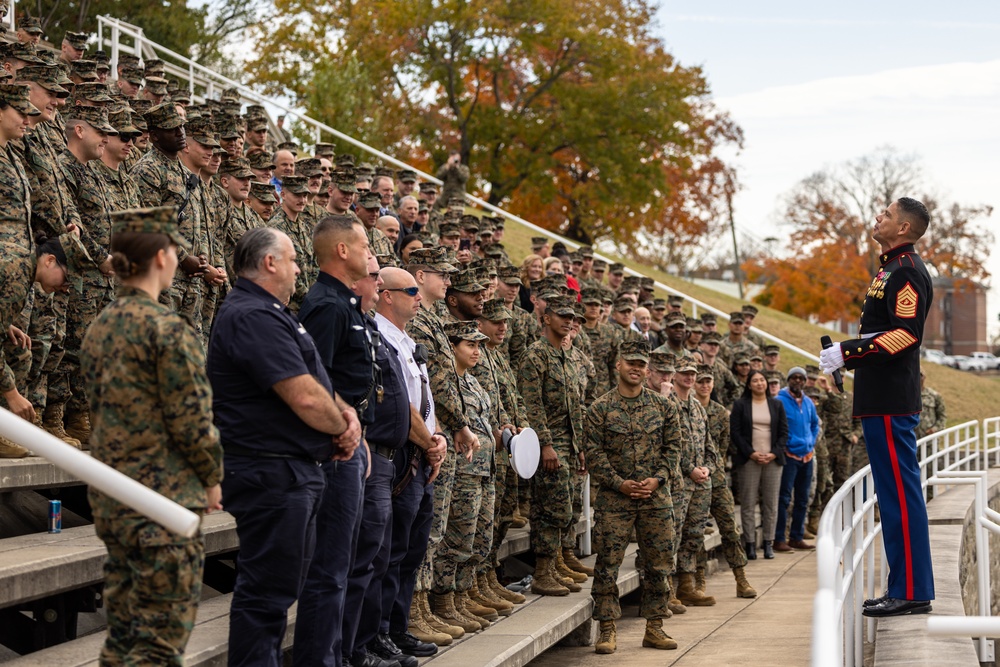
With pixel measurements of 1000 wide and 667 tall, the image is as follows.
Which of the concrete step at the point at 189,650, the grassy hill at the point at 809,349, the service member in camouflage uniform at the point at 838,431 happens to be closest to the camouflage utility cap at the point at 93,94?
the concrete step at the point at 189,650

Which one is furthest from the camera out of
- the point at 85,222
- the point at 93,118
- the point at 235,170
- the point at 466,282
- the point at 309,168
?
the point at 309,168

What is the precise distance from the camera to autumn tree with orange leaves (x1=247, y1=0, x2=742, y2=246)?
3728 centimetres

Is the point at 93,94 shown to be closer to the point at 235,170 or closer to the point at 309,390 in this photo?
the point at 235,170

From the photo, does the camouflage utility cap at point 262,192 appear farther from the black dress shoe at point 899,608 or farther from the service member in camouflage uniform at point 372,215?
the black dress shoe at point 899,608

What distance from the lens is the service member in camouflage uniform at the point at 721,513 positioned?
38.2 ft

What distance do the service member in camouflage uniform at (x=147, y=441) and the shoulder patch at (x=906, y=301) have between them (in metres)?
4.13

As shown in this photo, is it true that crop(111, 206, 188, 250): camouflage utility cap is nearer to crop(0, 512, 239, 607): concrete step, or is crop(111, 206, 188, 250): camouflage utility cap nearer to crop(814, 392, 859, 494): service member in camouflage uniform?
crop(0, 512, 239, 607): concrete step

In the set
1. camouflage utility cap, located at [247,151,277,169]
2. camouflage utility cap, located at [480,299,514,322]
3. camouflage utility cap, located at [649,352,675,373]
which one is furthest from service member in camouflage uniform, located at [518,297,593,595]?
camouflage utility cap, located at [247,151,277,169]

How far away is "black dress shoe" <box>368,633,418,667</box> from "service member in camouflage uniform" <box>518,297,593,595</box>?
301 cm

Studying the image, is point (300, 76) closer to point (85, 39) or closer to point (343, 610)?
point (85, 39)

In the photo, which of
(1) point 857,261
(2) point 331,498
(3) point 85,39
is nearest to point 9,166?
(2) point 331,498

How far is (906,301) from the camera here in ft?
A: 22.1

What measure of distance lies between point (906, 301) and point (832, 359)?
608 mm

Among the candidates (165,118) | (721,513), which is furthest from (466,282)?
(721,513)
